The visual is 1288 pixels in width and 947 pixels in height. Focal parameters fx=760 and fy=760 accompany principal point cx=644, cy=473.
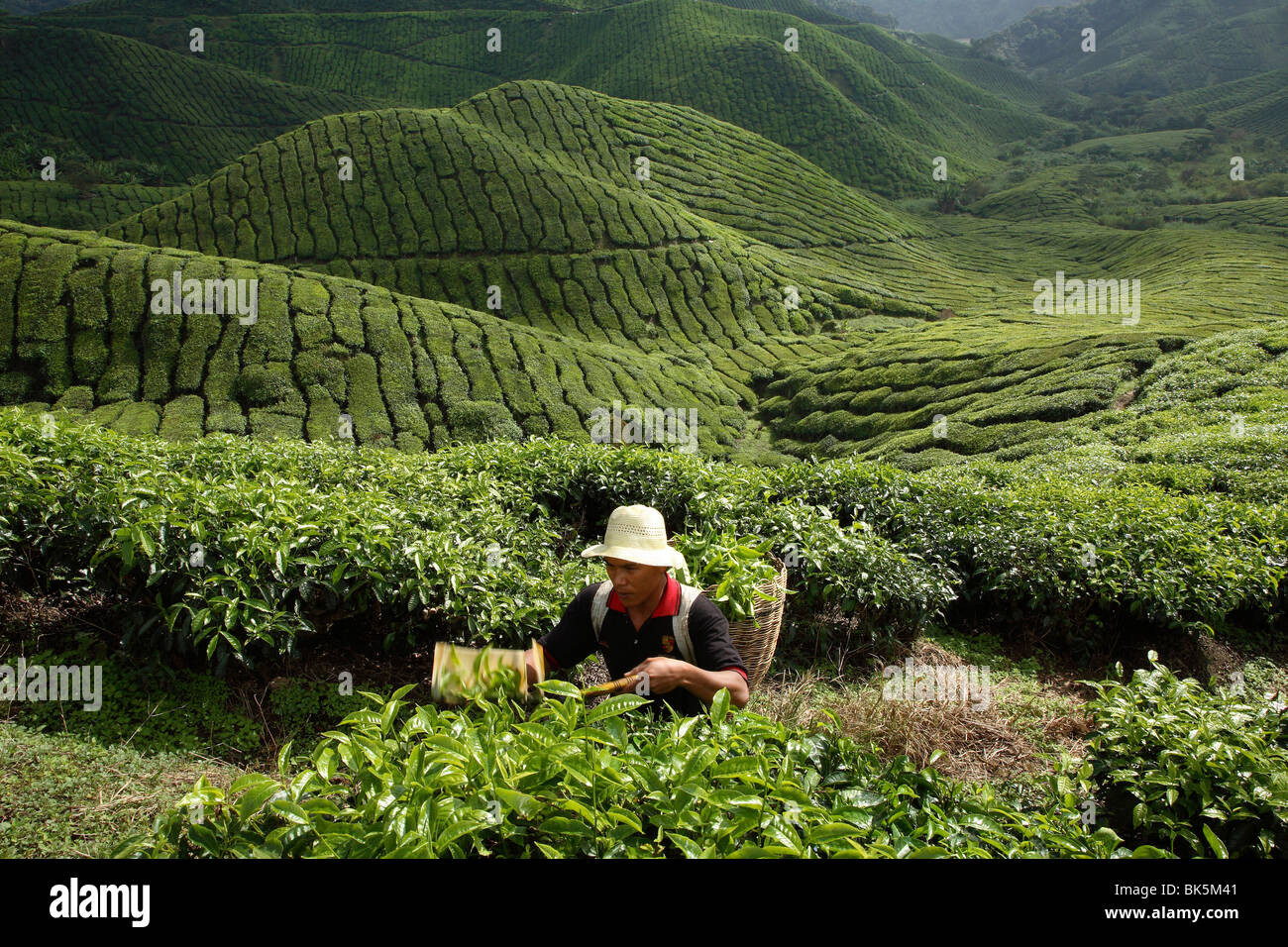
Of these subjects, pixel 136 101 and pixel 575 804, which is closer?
pixel 575 804

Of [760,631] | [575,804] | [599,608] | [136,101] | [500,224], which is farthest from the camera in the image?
[136,101]

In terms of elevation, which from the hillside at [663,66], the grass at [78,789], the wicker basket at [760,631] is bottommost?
the grass at [78,789]

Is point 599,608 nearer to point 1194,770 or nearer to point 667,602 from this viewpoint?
point 667,602

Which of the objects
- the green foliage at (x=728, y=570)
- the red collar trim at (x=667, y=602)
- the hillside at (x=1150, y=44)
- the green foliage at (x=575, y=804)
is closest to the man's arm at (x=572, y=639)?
the red collar trim at (x=667, y=602)

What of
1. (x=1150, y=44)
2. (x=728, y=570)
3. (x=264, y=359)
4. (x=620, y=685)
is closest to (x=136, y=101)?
(x=264, y=359)

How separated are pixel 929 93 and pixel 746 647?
10169 centimetres

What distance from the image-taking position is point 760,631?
4867 millimetres

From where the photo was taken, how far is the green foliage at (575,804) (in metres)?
2.27

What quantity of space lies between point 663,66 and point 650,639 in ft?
273

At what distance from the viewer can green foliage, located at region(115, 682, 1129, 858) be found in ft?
7.44

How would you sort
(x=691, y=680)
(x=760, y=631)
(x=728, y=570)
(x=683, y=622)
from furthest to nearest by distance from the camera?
(x=728, y=570), (x=760, y=631), (x=683, y=622), (x=691, y=680)

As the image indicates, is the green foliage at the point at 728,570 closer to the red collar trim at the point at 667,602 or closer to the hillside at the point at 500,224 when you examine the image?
the red collar trim at the point at 667,602

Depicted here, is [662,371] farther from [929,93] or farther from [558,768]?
[929,93]
